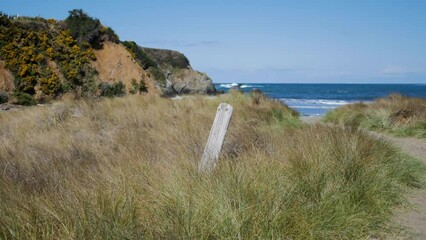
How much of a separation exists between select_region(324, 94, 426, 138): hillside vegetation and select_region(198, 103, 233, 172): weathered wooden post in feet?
24.0

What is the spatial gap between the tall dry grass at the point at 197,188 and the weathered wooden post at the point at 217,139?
0.18 meters

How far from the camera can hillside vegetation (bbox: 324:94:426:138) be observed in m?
12.0

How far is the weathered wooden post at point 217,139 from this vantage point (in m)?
4.77

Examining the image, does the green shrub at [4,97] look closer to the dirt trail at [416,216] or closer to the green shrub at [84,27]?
the green shrub at [84,27]

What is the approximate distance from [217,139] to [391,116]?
9997 mm

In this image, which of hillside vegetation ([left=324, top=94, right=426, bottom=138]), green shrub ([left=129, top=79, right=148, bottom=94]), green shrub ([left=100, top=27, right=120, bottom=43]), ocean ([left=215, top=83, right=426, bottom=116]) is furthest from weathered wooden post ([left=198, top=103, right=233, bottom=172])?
green shrub ([left=100, top=27, right=120, bottom=43])

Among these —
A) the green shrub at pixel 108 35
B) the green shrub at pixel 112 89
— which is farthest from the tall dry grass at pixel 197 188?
the green shrub at pixel 108 35

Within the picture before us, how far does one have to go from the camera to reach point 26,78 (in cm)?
1789

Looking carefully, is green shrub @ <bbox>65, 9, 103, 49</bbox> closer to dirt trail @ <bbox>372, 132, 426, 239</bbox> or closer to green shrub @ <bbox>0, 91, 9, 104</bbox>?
green shrub @ <bbox>0, 91, 9, 104</bbox>

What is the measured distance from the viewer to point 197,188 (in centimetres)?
374

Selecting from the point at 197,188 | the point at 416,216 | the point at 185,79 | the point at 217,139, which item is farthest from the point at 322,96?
the point at 197,188

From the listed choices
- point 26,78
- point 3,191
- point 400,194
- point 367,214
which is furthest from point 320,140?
Result: point 26,78

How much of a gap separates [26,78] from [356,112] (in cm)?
1425

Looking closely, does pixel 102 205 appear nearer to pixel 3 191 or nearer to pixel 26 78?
pixel 3 191
